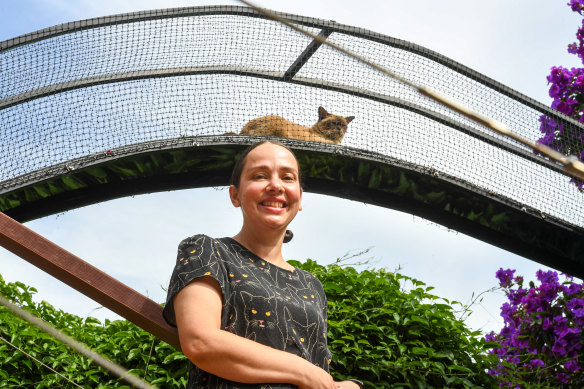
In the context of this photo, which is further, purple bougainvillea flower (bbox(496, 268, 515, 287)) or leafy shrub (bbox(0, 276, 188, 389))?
purple bougainvillea flower (bbox(496, 268, 515, 287))

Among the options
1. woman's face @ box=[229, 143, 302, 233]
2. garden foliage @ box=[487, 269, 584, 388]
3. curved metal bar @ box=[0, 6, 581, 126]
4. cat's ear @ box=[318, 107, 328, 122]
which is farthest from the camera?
cat's ear @ box=[318, 107, 328, 122]

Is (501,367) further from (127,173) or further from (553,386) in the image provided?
(127,173)

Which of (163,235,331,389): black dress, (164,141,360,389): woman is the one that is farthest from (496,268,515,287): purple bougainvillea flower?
(163,235,331,389): black dress

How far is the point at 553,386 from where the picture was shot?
3.48m

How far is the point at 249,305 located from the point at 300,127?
8.51ft

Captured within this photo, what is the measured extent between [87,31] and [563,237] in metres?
3.03

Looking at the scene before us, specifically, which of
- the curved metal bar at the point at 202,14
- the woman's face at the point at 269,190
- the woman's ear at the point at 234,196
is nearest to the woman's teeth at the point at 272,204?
the woman's face at the point at 269,190

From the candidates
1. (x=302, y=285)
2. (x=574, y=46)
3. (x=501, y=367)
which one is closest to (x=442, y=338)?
(x=501, y=367)

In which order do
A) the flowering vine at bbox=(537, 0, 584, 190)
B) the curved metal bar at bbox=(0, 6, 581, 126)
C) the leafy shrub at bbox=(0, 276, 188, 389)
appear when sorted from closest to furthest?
the leafy shrub at bbox=(0, 276, 188, 389), the curved metal bar at bbox=(0, 6, 581, 126), the flowering vine at bbox=(537, 0, 584, 190)

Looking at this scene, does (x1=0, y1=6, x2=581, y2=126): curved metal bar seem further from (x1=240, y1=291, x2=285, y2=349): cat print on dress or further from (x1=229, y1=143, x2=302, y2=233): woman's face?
(x1=240, y1=291, x2=285, y2=349): cat print on dress

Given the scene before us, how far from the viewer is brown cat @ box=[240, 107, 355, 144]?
3836 mm

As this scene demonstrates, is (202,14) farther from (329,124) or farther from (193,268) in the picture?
(193,268)

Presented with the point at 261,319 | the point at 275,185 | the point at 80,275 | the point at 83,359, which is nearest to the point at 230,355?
the point at 261,319

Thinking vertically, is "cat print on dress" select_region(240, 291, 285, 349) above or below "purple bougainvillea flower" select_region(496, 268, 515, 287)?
below
